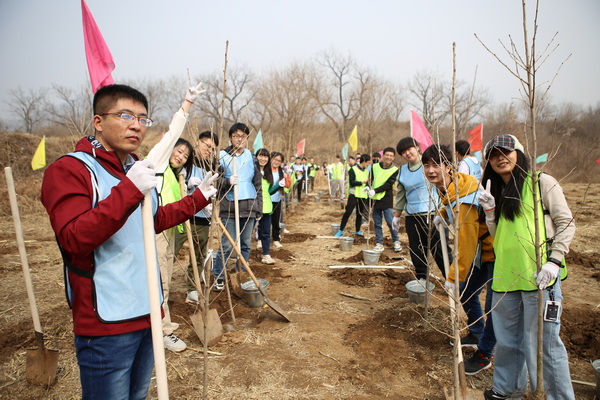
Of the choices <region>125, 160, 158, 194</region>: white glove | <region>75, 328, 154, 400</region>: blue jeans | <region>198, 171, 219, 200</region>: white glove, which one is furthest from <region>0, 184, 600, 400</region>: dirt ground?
<region>125, 160, 158, 194</region>: white glove

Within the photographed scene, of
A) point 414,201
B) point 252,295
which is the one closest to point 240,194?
point 252,295

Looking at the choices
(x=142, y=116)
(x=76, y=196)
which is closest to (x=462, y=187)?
(x=142, y=116)

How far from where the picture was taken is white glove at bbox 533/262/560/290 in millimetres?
2006

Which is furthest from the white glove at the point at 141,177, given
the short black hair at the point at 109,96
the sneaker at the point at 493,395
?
the sneaker at the point at 493,395

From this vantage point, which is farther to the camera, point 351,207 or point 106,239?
point 351,207

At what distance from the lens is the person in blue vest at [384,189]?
6.92 metres

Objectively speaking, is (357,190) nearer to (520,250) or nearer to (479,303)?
(479,303)

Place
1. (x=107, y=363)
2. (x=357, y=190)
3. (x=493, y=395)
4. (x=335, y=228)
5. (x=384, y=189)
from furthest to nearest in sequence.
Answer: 1. (x=335, y=228)
2. (x=357, y=190)
3. (x=384, y=189)
4. (x=493, y=395)
5. (x=107, y=363)

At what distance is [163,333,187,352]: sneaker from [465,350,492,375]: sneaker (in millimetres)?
2669

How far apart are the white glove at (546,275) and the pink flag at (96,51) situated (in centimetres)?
294

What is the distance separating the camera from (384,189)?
700cm

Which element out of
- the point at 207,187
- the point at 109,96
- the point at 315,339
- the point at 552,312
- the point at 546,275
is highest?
the point at 109,96

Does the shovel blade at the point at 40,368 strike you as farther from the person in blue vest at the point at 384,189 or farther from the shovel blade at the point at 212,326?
the person in blue vest at the point at 384,189

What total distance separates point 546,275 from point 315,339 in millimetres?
2288
